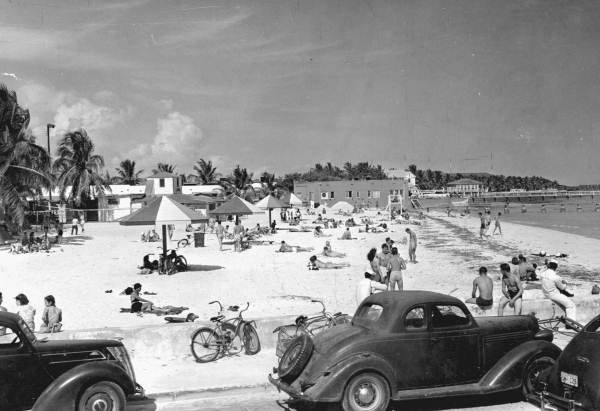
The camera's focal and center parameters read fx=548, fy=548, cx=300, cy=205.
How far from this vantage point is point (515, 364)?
22.1ft

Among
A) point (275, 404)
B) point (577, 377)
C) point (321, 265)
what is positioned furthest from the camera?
point (321, 265)

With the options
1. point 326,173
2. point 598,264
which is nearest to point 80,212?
point 598,264

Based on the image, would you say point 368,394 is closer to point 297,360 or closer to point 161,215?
point 297,360

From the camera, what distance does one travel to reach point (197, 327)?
29.8ft

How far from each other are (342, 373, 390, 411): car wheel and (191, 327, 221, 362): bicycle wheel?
3257mm

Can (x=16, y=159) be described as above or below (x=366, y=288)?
above

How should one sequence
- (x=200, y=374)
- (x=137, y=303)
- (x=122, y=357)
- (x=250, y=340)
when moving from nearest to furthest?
(x=122, y=357) → (x=200, y=374) → (x=250, y=340) → (x=137, y=303)

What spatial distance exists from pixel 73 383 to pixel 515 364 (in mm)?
5162

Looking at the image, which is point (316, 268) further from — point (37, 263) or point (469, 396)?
point (469, 396)

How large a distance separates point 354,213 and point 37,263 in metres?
47.9

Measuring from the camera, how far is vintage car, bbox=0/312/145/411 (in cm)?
584

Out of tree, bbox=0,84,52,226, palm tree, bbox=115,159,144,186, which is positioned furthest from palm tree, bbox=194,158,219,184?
tree, bbox=0,84,52,226

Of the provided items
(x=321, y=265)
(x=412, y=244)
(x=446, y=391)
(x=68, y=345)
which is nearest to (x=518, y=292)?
(x=446, y=391)

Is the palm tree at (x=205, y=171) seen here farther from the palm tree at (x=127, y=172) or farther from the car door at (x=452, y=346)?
the car door at (x=452, y=346)
